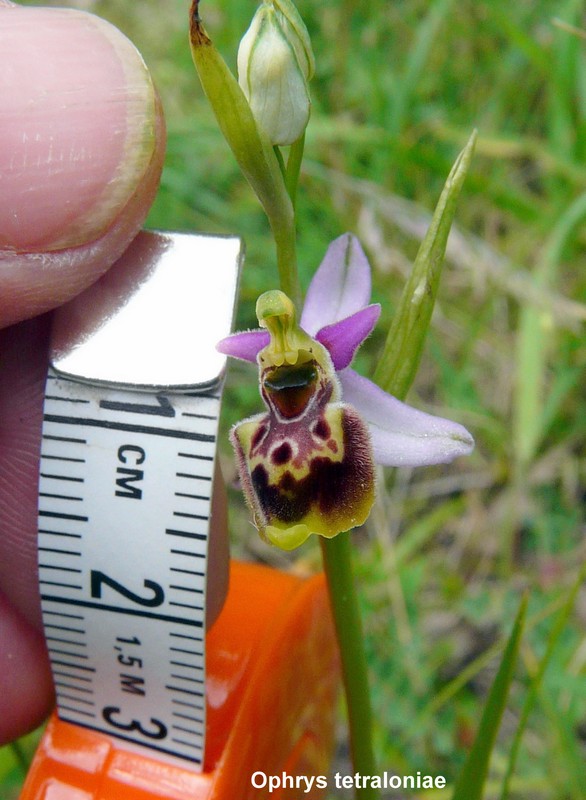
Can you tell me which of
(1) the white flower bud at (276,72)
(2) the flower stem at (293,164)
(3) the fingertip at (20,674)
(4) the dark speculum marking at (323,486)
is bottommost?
(3) the fingertip at (20,674)

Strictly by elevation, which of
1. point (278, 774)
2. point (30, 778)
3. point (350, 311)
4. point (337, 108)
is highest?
point (350, 311)

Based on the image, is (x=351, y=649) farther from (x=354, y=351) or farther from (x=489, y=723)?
(x=354, y=351)

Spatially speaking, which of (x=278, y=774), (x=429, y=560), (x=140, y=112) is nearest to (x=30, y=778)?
(x=278, y=774)

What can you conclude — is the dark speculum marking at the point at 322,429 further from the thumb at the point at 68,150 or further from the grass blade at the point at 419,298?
the thumb at the point at 68,150

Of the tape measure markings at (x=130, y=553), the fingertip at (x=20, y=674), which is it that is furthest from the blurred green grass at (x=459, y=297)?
the tape measure markings at (x=130, y=553)

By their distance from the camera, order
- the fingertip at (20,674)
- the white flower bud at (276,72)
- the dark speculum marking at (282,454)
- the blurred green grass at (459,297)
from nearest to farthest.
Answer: the white flower bud at (276,72) < the dark speculum marking at (282,454) < the fingertip at (20,674) < the blurred green grass at (459,297)

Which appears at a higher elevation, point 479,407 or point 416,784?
point 479,407

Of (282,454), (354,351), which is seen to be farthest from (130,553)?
(354,351)

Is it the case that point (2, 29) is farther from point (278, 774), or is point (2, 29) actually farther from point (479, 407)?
point (479, 407)
